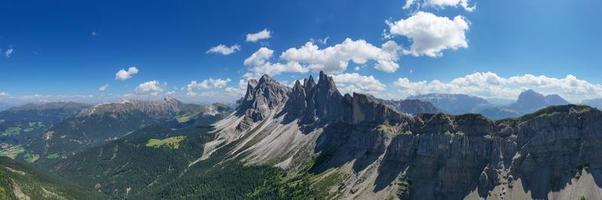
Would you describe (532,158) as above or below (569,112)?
below

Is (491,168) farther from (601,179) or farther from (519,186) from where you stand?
(601,179)

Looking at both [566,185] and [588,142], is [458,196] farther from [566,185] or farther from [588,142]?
[588,142]

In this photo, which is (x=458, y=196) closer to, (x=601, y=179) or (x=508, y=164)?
(x=508, y=164)

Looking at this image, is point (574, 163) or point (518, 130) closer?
point (574, 163)

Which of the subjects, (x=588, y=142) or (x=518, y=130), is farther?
(x=518, y=130)

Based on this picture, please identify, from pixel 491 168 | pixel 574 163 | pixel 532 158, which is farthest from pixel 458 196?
pixel 574 163

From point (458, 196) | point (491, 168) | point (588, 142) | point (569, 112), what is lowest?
point (458, 196)

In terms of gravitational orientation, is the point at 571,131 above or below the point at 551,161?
above

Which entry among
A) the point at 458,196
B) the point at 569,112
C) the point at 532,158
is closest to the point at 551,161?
the point at 532,158
